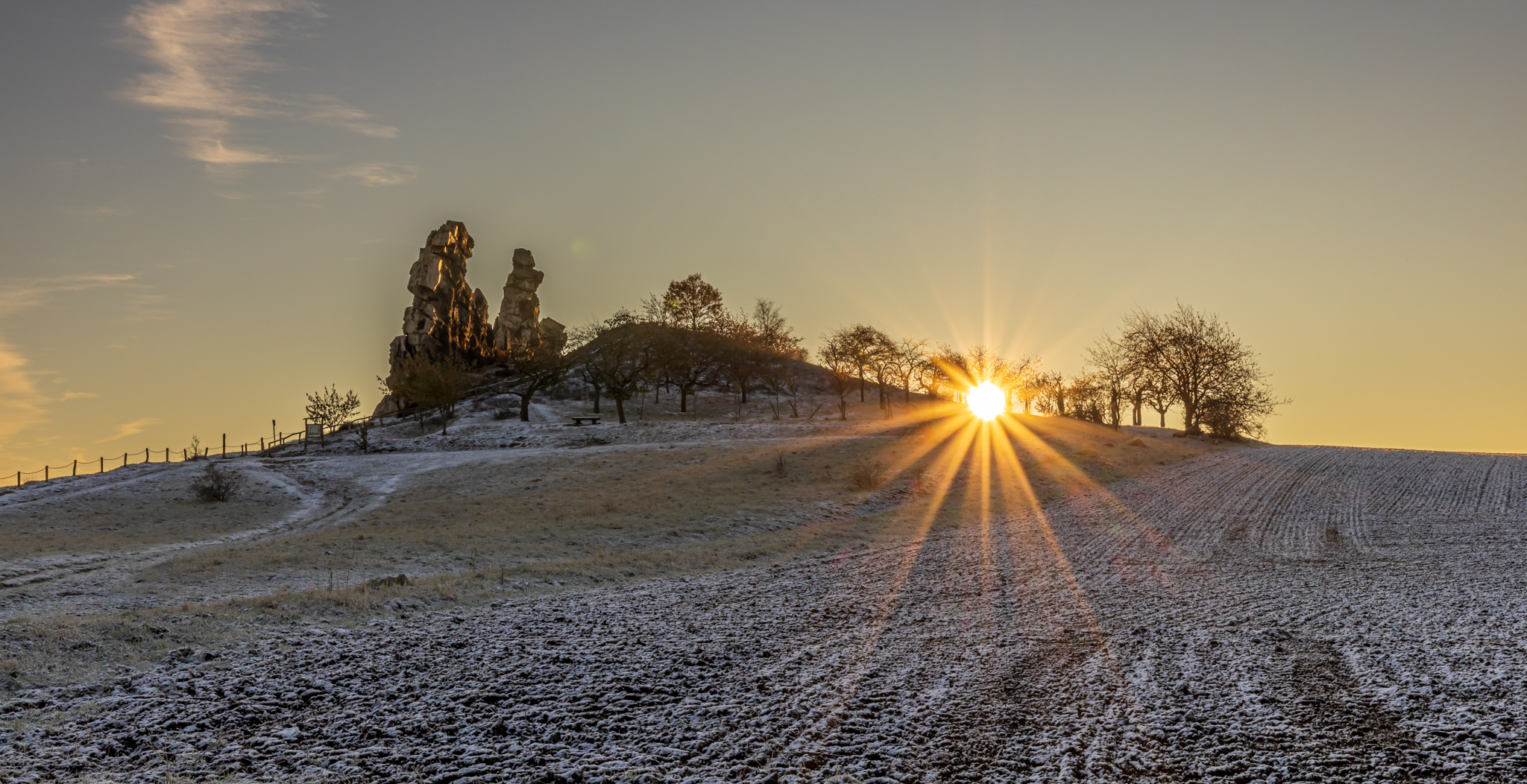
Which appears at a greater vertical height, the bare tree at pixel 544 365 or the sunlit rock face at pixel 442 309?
the sunlit rock face at pixel 442 309

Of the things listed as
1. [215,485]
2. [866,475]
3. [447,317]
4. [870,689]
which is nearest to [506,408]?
[447,317]

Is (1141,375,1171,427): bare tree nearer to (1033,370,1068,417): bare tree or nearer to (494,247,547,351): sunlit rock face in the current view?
(1033,370,1068,417): bare tree

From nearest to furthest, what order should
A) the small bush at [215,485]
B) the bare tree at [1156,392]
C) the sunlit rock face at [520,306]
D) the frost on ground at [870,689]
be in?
the frost on ground at [870,689], the small bush at [215,485], the bare tree at [1156,392], the sunlit rock face at [520,306]

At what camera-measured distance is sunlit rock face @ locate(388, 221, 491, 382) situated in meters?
116

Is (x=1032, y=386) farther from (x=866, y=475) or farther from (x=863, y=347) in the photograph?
(x=866, y=475)

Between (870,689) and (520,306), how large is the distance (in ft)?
471

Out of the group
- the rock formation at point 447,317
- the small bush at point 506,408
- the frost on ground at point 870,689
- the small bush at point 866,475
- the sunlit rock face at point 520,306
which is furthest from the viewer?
the sunlit rock face at point 520,306

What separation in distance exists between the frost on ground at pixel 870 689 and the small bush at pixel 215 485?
1302 inches

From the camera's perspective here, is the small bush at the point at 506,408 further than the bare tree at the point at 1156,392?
Yes

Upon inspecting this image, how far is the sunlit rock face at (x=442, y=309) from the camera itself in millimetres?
116500

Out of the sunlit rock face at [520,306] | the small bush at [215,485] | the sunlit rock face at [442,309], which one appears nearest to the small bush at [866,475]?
the small bush at [215,485]

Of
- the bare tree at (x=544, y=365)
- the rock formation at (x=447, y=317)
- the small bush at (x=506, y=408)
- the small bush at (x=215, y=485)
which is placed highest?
the rock formation at (x=447, y=317)

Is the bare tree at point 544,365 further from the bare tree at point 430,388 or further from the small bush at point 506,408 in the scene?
the bare tree at point 430,388

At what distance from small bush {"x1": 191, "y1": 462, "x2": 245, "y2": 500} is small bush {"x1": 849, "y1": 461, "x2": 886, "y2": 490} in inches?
1189
